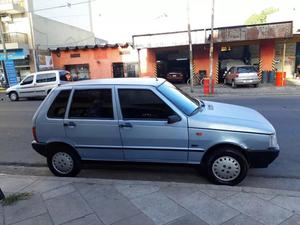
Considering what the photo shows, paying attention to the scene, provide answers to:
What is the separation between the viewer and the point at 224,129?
390 cm

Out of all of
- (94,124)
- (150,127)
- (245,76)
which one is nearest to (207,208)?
(150,127)

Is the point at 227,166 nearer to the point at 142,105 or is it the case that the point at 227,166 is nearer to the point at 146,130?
the point at 146,130

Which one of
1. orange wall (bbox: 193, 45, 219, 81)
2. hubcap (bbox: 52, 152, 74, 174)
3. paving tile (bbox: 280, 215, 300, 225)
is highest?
orange wall (bbox: 193, 45, 219, 81)

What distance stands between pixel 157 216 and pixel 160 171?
1641mm

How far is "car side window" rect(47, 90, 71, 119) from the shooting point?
4.48 meters

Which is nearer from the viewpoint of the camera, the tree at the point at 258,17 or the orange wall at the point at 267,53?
the orange wall at the point at 267,53

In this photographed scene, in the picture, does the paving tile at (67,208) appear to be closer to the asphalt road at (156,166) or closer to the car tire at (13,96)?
the asphalt road at (156,166)

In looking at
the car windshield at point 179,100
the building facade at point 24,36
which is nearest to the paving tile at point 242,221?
the car windshield at point 179,100

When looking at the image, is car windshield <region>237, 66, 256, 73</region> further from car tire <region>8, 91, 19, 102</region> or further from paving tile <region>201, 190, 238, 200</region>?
paving tile <region>201, 190, 238, 200</region>

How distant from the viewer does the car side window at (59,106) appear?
177 inches

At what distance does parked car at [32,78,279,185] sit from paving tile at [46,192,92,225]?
0.97 meters

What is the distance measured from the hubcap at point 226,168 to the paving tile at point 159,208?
3.27 feet

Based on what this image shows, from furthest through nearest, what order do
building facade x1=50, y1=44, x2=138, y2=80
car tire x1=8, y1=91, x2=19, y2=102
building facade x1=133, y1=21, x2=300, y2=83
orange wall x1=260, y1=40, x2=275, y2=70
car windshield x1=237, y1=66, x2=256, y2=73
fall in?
building facade x1=50, y1=44, x2=138, y2=80
orange wall x1=260, y1=40, x2=275, y2=70
building facade x1=133, y1=21, x2=300, y2=83
car windshield x1=237, y1=66, x2=256, y2=73
car tire x1=8, y1=91, x2=19, y2=102

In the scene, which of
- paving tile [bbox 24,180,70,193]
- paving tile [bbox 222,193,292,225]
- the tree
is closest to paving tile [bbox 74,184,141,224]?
paving tile [bbox 24,180,70,193]
